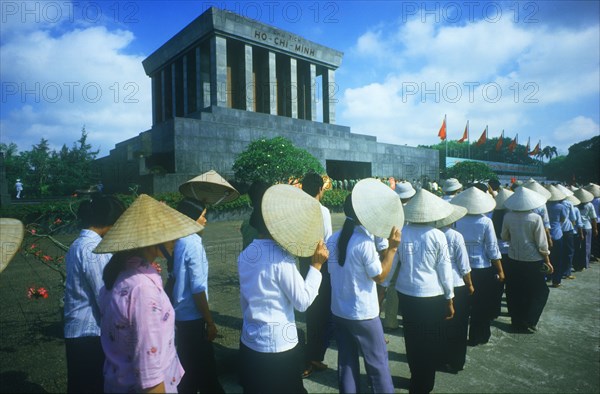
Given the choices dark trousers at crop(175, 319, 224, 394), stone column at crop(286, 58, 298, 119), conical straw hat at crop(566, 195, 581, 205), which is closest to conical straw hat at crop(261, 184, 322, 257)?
dark trousers at crop(175, 319, 224, 394)

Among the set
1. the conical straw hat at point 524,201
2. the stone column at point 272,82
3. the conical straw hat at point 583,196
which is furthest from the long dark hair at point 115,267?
the stone column at point 272,82

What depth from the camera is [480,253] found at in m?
3.91

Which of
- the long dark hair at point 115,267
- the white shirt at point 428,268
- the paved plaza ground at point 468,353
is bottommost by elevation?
the paved plaza ground at point 468,353

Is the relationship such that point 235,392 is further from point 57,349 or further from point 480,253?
point 480,253

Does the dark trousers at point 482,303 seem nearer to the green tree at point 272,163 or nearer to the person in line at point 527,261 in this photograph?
the person in line at point 527,261

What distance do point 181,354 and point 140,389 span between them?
97 centimetres

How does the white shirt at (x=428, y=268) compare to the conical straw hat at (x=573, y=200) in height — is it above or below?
below

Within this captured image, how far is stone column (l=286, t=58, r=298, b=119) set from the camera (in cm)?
2614

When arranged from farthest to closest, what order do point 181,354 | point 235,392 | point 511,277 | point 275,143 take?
point 275,143 → point 511,277 → point 235,392 → point 181,354

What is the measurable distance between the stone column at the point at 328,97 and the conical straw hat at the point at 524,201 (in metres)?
24.2

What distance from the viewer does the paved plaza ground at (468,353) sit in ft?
9.78

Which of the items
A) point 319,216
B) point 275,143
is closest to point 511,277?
point 319,216

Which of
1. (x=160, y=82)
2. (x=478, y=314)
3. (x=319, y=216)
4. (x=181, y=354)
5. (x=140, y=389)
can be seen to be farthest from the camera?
(x=160, y=82)

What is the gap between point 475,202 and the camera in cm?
401
